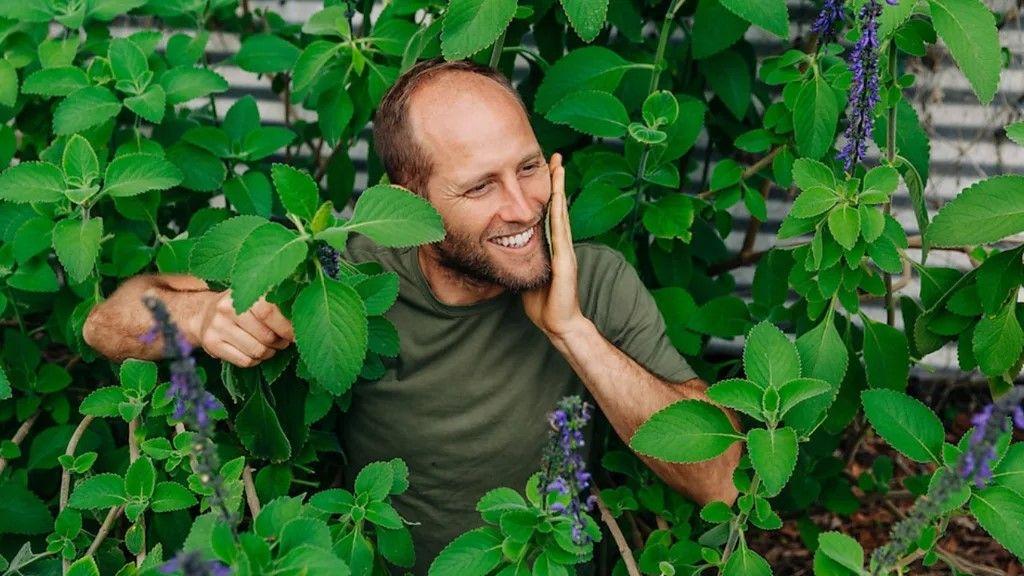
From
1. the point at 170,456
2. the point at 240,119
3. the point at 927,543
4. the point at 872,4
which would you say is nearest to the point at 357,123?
the point at 240,119

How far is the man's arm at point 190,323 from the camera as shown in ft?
6.88

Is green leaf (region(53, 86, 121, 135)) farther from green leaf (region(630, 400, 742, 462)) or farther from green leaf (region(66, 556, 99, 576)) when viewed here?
green leaf (region(630, 400, 742, 462))

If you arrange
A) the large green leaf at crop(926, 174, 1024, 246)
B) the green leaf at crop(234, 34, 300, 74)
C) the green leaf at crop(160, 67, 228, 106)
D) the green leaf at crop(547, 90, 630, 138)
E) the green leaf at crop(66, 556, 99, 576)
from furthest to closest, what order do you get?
the green leaf at crop(234, 34, 300, 74) < the green leaf at crop(160, 67, 228, 106) < the green leaf at crop(547, 90, 630, 138) < the large green leaf at crop(926, 174, 1024, 246) < the green leaf at crop(66, 556, 99, 576)

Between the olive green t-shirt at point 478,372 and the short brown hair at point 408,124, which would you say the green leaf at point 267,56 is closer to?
the short brown hair at point 408,124

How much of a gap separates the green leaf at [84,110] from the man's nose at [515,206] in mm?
992

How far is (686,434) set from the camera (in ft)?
6.38

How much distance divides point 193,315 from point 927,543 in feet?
5.05

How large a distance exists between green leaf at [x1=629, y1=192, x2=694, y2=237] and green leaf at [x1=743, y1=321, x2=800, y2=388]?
788 millimetres

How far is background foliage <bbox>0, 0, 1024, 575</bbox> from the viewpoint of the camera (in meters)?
1.81

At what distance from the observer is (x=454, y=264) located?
8.14ft

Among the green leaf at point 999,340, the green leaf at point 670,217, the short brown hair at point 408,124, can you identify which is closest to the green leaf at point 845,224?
the green leaf at point 999,340

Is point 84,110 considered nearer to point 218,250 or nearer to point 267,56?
point 267,56

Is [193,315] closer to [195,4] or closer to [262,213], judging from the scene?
[262,213]

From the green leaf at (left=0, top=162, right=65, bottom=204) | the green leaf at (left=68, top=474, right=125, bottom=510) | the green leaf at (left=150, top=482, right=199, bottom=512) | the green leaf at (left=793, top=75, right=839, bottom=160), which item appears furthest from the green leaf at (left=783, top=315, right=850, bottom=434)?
the green leaf at (left=0, top=162, right=65, bottom=204)
